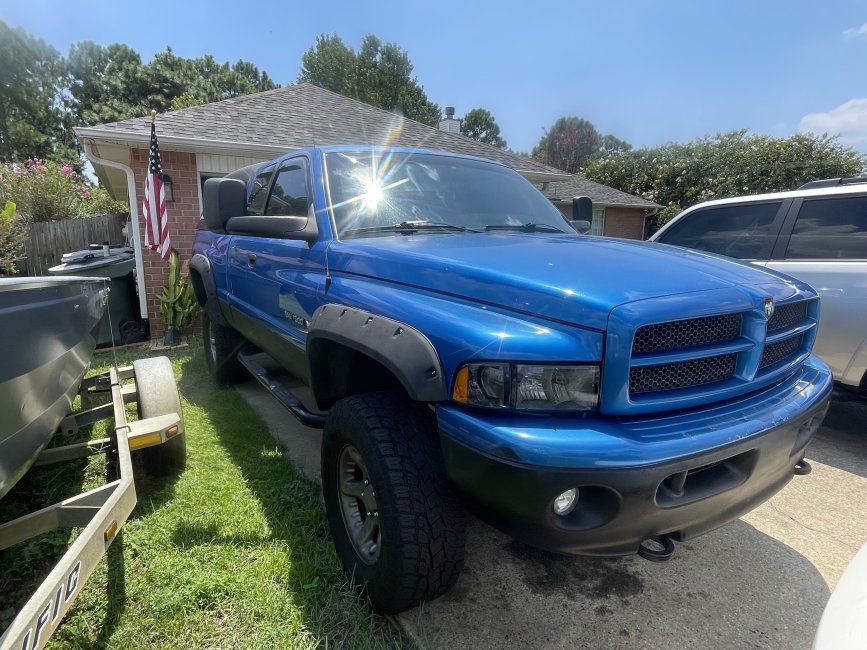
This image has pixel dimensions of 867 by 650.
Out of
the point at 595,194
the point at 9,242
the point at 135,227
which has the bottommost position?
the point at 9,242

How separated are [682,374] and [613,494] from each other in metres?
0.52

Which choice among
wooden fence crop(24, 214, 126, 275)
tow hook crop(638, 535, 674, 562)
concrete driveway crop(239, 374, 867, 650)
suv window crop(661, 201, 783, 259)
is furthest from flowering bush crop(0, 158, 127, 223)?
tow hook crop(638, 535, 674, 562)

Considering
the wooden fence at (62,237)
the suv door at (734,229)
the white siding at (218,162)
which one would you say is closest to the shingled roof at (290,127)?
the white siding at (218,162)

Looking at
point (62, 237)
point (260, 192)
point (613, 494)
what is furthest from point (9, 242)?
point (613, 494)

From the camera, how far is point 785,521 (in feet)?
9.23

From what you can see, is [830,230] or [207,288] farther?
[207,288]

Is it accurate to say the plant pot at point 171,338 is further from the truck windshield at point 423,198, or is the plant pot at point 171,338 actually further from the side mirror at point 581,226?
the side mirror at point 581,226

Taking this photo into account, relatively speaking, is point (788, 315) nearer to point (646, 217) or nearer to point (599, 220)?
point (599, 220)

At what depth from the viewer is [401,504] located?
68.2 inches

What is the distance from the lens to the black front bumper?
1435 mm

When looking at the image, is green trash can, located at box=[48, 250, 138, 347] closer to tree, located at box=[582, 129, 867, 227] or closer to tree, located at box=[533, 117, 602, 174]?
tree, located at box=[582, 129, 867, 227]

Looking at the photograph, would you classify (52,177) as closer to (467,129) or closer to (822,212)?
(822,212)

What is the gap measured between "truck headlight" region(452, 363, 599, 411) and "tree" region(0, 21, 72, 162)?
3983 cm

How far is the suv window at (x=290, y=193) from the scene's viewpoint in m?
2.96
